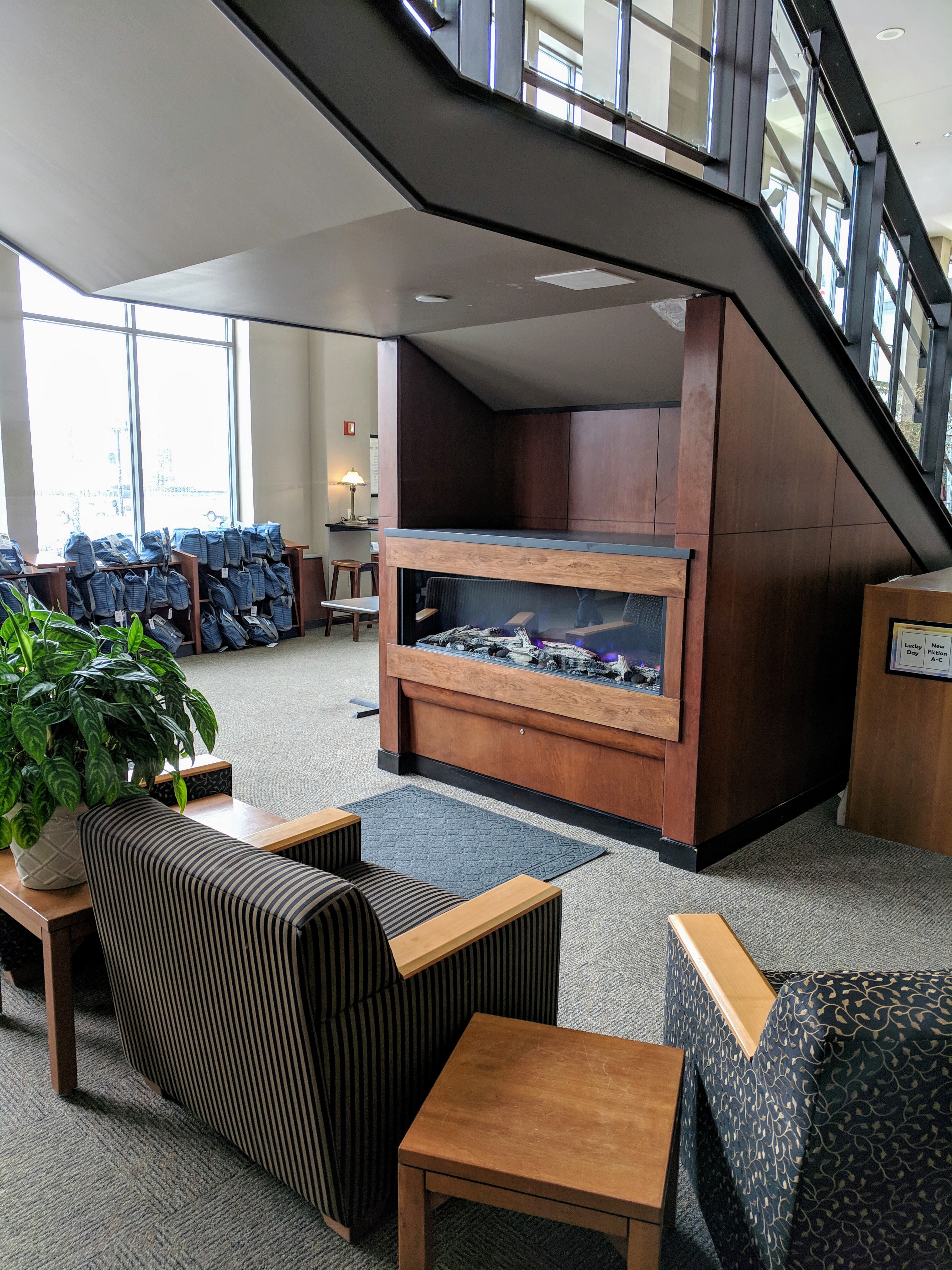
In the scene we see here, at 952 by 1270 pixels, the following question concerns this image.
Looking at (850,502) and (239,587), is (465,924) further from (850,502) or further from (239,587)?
(239,587)

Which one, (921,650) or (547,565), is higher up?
(547,565)

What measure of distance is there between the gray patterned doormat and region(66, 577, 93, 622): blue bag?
11.8 feet

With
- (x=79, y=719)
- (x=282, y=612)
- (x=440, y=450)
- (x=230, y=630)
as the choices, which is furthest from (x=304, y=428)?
(x=79, y=719)

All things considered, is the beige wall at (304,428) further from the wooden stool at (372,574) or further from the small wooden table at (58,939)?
the small wooden table at (58,939)

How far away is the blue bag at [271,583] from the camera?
7762mm

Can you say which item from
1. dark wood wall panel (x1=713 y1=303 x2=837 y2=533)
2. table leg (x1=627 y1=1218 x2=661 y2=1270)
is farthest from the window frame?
table leg (x1=627 y1=1218 x2=661 y2=1270)

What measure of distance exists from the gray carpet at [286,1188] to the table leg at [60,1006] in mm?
66

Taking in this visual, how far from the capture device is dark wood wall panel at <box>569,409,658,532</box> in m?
4.15

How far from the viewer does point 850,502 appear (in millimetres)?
3920

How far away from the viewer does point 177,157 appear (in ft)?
7.19

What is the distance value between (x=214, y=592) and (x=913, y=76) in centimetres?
689

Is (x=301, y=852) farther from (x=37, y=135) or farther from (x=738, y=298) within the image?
(x=738, y=298)

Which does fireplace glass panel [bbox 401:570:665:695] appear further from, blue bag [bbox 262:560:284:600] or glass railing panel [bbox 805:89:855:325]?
blue bag [bbox 262:560:284:600]

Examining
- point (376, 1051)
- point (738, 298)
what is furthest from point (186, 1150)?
point (738, 298)
